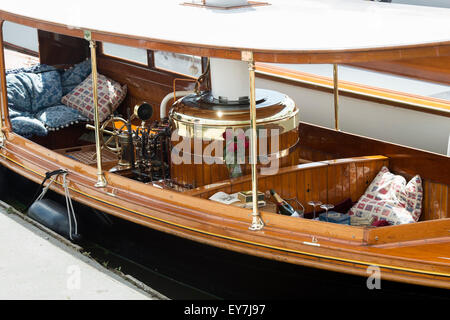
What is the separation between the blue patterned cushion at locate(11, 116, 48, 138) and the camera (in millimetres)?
5801

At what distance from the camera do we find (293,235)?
11.8 ft

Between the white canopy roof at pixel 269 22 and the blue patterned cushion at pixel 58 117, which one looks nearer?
the white canopy roof at pixel 269 22

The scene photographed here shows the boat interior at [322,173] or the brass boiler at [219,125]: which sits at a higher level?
the brass boiler at [219,125]

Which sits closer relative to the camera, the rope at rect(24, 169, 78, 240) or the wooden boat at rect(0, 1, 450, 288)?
the wooden boat at rect(0, 1, 450, 288)

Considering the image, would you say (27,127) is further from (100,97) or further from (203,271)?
(203,271)

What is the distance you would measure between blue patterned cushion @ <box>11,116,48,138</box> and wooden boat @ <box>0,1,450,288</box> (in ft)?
1.24

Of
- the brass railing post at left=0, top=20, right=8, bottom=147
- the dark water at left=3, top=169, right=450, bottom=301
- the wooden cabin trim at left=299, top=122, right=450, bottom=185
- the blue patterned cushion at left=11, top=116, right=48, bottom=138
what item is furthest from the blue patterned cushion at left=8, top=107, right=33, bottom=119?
the wooden cabin trim at left=299, top=122, right=450, bottom=185

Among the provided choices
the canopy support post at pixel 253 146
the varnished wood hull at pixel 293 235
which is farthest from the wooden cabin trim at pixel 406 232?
the canopy support post at pixel 253 146

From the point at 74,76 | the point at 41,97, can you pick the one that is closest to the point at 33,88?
the point at 41,97

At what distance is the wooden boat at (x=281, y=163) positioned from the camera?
10.8 feet

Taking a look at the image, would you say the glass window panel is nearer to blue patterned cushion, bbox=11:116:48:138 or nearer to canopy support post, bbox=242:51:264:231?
blue patterned cushion, bbox=11:116:48:138

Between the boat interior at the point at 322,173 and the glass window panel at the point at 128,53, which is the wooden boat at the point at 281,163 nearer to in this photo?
the boat interior at the point at 322,173

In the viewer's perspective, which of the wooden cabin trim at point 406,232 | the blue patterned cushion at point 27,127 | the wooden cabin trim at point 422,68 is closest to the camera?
the wooden cabin trim at point 406,232

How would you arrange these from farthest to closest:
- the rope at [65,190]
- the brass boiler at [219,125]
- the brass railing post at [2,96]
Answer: the brass railing post at [2,96], the rope at [65,190], the brass boiler at [219,125]
